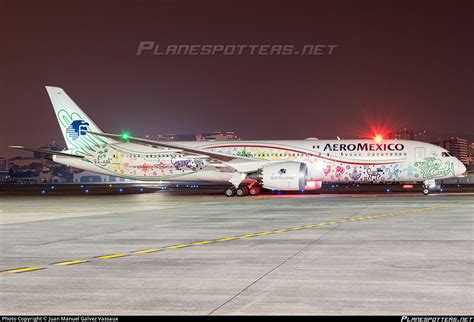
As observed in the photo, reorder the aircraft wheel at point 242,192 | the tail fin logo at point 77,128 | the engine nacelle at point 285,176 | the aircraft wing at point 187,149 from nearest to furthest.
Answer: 1. the engine nacelle at point 285,176
2. the aircraft wing at point 187,149
3. the aircraft wheel at point 242,192
4. the tail fin logo at point 77,128

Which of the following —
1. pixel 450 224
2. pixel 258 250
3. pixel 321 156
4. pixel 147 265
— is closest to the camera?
pixel 147 265

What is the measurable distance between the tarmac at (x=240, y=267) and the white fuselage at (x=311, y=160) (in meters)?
21.1

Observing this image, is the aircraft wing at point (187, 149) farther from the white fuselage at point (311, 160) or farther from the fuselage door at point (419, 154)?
the fuselage door at point (419, 154)

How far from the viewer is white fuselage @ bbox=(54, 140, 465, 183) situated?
44.1 metres

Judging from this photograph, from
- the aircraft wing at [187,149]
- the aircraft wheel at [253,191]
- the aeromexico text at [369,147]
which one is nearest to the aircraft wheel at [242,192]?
the aircraft wheel at [253,191]

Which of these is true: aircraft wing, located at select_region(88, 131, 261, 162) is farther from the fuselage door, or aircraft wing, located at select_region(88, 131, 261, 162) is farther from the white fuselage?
the fuselage door

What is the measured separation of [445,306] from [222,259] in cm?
574

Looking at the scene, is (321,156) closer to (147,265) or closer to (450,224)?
(450,224)

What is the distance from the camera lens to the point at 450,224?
21.4 meters

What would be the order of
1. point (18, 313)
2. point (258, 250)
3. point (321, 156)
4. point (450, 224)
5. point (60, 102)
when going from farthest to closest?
point (60, 102) → point (321, 156) → point (450, 224) → point (258, 250) → point (18, 313)

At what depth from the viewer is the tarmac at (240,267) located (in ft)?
29.0

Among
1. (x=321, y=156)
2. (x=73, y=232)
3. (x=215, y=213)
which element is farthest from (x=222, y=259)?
(x=321, y=156)

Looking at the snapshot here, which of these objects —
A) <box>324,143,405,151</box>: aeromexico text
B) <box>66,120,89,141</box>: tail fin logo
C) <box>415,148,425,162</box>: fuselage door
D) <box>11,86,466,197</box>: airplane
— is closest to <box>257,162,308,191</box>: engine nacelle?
<box>11,86,466,197</box>: airplane

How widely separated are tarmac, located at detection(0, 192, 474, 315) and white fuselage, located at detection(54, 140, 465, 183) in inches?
831
